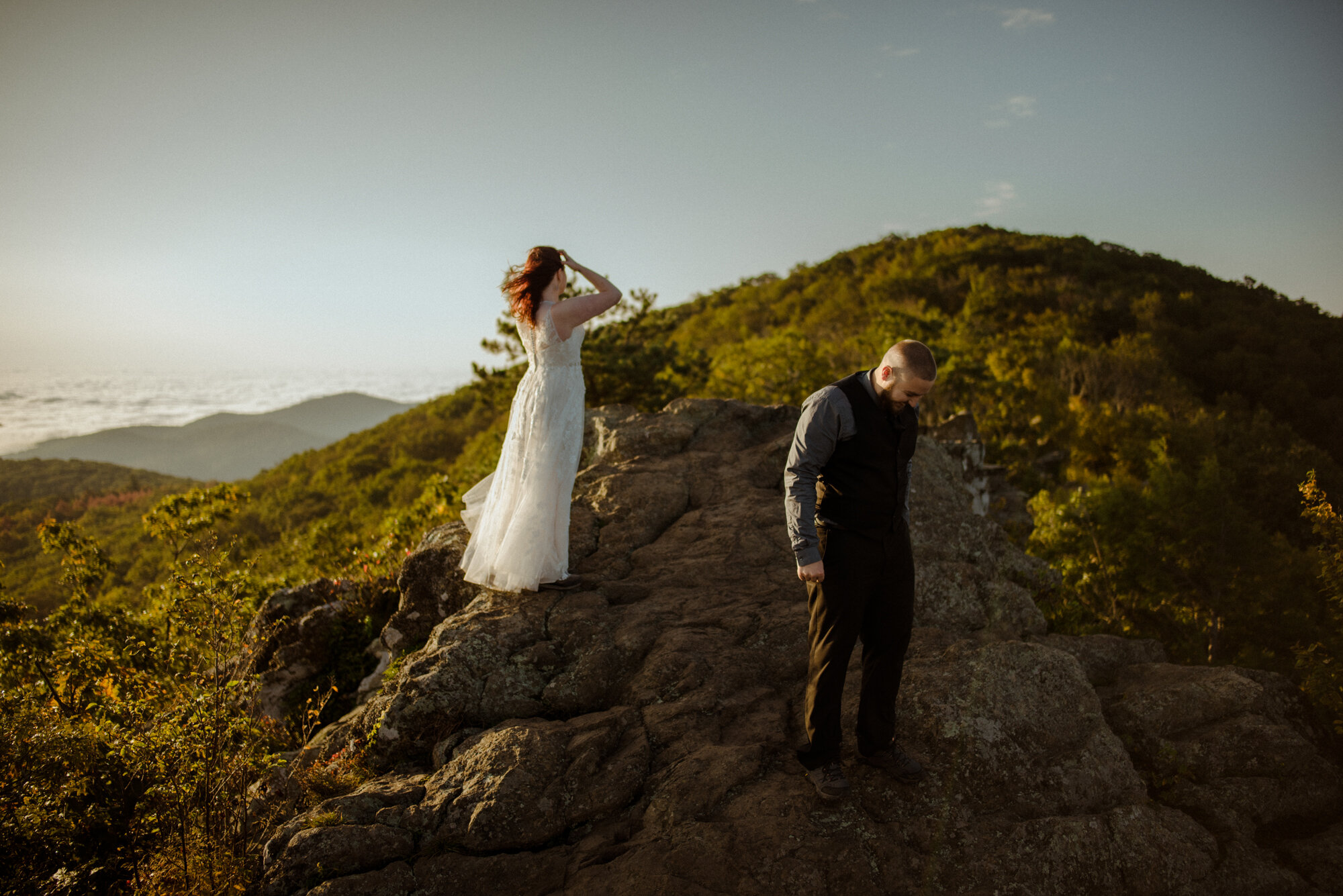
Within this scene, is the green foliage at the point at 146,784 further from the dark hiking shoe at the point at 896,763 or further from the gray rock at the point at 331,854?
the dark hiking shoe at the point at 896,763

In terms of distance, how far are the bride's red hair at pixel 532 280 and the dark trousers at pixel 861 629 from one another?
2862 millimetres

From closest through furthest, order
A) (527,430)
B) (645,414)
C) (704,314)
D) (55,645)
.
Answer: (527,430), (55,645), (645,414), (704,314)

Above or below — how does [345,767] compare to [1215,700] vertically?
below

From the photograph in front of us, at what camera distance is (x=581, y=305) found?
4742mm

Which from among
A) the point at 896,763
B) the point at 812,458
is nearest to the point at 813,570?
the point at 812,458

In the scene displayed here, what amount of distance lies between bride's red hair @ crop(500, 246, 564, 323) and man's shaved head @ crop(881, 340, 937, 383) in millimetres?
2778

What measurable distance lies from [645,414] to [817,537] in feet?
17.9

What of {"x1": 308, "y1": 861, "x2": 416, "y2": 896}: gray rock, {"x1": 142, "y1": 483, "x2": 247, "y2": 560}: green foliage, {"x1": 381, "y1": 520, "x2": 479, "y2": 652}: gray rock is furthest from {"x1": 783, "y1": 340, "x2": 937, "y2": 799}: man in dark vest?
{"x1": 142, "y1": 483, "x2": 247, "y2": 560}: green foliage

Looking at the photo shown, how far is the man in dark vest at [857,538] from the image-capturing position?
3.18 metres

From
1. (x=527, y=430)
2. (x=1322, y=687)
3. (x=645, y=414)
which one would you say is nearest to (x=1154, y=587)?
(x=1322, y=687)

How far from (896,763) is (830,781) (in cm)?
44

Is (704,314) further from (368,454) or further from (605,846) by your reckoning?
(605,846)

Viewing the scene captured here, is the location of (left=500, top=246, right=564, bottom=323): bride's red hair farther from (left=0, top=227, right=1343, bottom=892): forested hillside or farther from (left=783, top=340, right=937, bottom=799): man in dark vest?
(left=0, top=227, right=1343, bottom=892): forested hillside

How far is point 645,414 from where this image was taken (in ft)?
27.8
